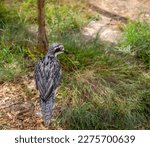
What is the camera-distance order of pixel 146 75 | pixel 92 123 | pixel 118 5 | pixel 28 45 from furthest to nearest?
pixel 118 5, pixel 28 45, pixel 146 75, pixel 92 123

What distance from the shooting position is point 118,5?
23.4 ft

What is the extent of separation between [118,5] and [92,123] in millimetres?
2747

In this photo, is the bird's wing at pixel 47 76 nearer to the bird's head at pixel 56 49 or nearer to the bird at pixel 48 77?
the bird at pixel 48 77

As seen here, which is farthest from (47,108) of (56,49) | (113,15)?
(113,15)

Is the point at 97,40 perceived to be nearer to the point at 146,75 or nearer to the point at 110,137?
the point at 146,75

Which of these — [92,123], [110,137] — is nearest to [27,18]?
[92,123]

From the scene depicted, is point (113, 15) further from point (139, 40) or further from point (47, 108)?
point (47, 108)

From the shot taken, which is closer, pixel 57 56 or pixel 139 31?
pixel 57 56

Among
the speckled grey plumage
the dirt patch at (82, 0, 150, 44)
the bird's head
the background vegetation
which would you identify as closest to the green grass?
the background vegetation

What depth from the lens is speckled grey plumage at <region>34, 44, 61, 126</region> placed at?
187 inches

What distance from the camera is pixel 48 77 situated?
194 inches

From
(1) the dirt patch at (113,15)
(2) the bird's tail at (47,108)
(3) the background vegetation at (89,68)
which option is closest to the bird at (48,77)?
(2) the bird's tail at (47,108)

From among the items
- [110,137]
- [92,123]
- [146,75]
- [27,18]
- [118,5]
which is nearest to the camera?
[110,137]

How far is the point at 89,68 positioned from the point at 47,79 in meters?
0.61
